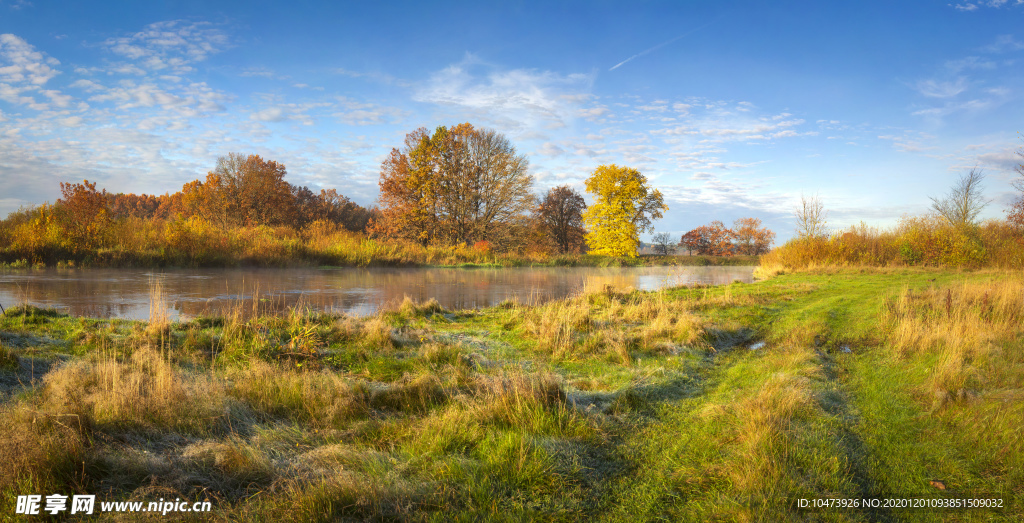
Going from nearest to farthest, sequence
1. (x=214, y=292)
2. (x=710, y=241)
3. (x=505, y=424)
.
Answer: (x=505, y=424) < (x=214, y=292) < (x=710, y=241)

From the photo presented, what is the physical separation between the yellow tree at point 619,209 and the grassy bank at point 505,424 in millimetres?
33641

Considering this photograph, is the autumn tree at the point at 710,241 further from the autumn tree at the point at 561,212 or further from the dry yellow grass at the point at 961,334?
the dry yellow grass at the point at 961,334

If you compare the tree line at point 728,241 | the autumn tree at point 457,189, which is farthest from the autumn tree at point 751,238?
the autumn tree at point 457,189

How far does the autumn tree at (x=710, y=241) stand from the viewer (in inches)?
2691

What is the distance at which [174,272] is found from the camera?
19094 mm

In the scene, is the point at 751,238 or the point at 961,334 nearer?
the point at 961,334

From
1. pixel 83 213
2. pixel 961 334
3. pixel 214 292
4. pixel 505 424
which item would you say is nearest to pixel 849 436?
pixel 505 424

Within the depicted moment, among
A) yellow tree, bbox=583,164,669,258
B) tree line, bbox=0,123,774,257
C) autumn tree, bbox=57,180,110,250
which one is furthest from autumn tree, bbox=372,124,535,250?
autumn tree, bbox=57,180,110,250

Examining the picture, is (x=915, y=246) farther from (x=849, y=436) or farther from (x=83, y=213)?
(x=83, y=213)

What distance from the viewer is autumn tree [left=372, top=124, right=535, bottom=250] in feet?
114

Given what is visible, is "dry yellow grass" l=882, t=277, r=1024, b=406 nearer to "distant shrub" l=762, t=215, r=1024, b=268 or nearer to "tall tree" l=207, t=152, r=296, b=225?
"distant shrub" l=762, t=215, r=1024, b=268

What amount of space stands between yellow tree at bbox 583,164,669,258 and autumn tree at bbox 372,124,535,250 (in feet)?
28.8

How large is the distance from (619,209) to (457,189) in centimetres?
1449

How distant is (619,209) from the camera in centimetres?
4088
